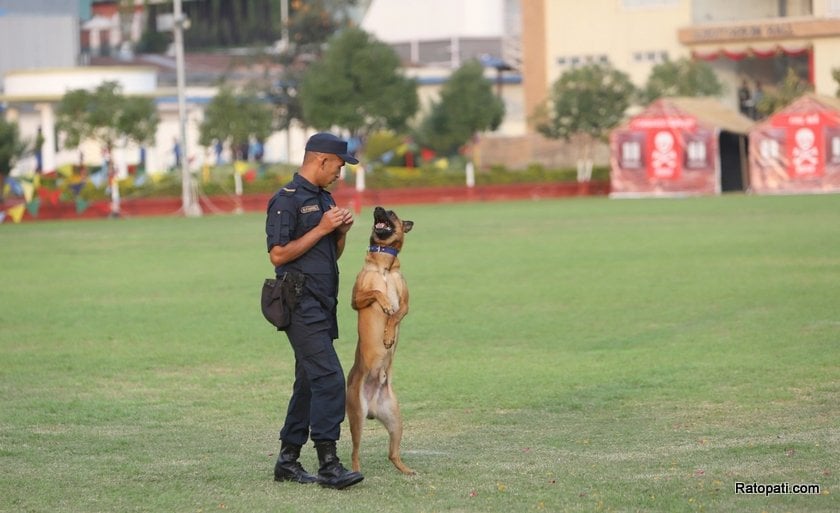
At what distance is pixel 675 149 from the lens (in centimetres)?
5141

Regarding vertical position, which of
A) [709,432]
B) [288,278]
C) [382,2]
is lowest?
[709,432]

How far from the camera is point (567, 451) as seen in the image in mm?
9375

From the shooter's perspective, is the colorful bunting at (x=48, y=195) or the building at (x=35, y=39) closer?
the colorful bunting at (x=48, y=195)

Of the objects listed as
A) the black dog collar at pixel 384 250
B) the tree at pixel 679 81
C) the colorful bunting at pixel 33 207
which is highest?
the tree at pixel 679 81

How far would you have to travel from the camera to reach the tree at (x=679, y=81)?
205ft

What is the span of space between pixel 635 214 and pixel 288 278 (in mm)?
32461

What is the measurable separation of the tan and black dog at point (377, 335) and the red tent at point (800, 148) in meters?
42.8

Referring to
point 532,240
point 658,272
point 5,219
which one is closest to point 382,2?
point 5,219

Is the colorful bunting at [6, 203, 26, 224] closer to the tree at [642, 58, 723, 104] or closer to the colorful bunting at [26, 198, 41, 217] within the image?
the colorful bunting at [26, 198, 41, 217]

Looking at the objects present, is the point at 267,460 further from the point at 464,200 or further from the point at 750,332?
the point at 464,200

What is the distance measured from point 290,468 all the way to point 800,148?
143ft

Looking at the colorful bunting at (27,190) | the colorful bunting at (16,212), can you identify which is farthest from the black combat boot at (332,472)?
the colorful bunting at (27,190)

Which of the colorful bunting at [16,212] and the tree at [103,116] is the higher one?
the tree at [103,116]

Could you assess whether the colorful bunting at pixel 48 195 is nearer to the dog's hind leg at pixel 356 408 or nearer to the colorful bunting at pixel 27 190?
the colorful bunting at pixel 27 190
